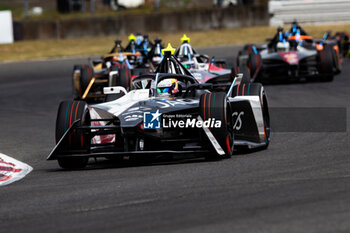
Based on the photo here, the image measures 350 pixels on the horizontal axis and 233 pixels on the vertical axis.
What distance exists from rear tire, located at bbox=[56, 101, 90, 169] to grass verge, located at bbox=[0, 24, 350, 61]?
886 inches

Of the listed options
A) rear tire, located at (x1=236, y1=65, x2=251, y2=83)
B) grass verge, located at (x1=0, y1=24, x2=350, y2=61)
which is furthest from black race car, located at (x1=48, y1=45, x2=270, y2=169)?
grass verge, located at (x1=0, y1=24, x2=350, y2=61)

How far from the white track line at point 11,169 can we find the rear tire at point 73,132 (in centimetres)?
51

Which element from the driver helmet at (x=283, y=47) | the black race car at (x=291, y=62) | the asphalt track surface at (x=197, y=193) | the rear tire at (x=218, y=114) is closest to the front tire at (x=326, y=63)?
the black race car at (x=291, y=62)

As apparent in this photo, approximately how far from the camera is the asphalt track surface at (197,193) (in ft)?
19.6

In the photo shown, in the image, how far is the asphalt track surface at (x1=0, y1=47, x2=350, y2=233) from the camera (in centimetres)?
597

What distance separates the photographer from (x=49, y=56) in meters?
32.0

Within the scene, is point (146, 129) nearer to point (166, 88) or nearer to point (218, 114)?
point (218, 114)

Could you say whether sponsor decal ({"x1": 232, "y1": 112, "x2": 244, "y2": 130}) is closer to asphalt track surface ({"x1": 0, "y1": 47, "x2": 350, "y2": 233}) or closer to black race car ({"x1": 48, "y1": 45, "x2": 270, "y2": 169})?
black race car ({"x1": 48, "y1": 45, "x2": 270, "y2": 169})

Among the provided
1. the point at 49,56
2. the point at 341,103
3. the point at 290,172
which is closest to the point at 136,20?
the point at 49,56

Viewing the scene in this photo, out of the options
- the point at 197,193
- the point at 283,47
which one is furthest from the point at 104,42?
the point at 197,193

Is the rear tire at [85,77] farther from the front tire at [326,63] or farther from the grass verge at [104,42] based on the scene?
the grass verge at [104,42]

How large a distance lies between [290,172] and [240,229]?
238 centimetres

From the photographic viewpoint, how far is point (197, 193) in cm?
707

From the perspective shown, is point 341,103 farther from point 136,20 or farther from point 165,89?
point 136,20
